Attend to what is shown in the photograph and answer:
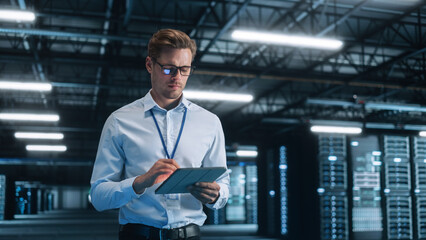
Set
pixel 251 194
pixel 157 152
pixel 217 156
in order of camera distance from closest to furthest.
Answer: pixel 157 152, pixel 217 156, pixel 251 194

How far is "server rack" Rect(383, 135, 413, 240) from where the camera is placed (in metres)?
8.96

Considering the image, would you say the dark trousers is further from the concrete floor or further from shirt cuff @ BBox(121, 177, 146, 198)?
the concrete floor

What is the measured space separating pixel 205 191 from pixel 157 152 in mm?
229

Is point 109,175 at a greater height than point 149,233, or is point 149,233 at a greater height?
point 109,175

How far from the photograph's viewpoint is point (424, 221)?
29.6 ft

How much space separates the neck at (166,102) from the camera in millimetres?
1652

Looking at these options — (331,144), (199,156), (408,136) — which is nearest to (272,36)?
(331,144)

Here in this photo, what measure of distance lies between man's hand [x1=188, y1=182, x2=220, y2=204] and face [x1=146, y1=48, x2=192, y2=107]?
0.34 metres

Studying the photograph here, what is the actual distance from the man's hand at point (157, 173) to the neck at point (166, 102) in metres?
0.31

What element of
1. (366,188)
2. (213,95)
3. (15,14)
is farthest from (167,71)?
(213,95)

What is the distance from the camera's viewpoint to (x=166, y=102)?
1653 millimetres

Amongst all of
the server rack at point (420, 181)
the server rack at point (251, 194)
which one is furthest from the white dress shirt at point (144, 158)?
the server rack at point (251, 194)

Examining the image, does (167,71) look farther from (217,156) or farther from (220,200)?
(220,200)

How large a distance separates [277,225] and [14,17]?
8.01m
